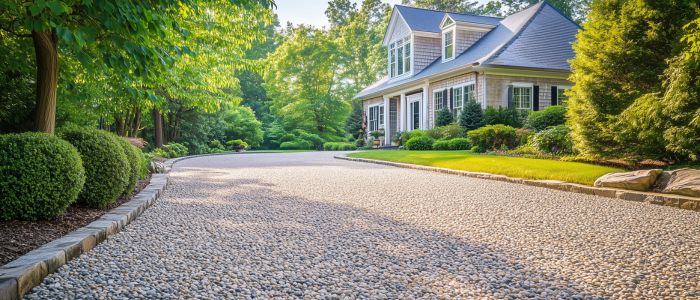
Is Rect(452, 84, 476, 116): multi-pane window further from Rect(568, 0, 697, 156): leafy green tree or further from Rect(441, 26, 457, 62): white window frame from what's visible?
Rect(568, 0, 697, 156): leafy green tree

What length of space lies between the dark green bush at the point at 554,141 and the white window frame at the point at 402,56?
11.9 meters

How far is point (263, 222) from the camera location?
4328mm

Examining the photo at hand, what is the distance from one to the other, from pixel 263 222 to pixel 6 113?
4862 millimetres

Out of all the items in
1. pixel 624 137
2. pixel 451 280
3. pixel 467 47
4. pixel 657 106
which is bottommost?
pixel 451 280

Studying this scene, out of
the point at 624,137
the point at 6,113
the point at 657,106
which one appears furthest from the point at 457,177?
the point at 6,113

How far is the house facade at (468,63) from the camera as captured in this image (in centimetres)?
1642

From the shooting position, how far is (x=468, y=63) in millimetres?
16109

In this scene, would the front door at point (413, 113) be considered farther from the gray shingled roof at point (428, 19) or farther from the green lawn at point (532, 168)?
the green lawn at point (532, 168)

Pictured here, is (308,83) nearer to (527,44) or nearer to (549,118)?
(527,44)

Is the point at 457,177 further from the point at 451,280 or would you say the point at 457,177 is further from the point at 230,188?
the point at 451,280

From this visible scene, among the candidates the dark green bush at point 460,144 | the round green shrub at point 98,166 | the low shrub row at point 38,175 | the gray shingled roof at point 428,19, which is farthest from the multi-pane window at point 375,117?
the low shrub row at point 38,175

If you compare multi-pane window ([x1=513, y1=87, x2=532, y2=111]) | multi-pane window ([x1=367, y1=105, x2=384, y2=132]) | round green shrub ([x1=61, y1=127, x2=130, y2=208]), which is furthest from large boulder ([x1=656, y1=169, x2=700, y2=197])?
multi-pane window ([x1=367, y1=105, x2=384, y2=132])

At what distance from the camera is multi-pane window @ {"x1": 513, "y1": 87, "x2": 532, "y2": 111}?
1666cm

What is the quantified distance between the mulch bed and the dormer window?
19036 millimetres
